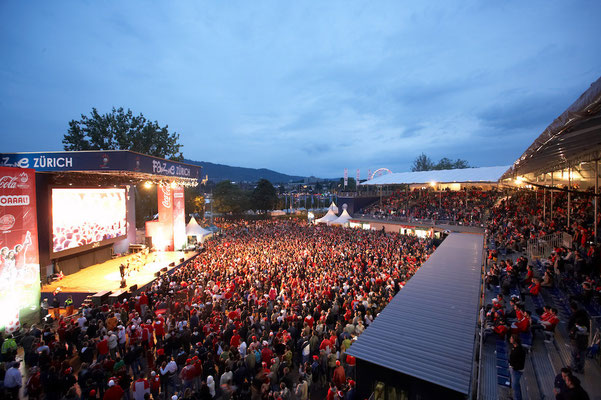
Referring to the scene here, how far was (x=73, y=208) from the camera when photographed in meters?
15.6

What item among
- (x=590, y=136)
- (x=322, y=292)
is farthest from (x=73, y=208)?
(x=590, y=136)

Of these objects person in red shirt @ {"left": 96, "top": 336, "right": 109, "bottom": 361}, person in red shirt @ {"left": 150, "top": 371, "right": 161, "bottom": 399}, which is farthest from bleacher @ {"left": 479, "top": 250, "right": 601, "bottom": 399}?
person in red shirt @ {"left": 96, "top": 336, "right": 109, "bottom": 361}

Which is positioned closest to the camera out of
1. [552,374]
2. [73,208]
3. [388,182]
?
[552,374]

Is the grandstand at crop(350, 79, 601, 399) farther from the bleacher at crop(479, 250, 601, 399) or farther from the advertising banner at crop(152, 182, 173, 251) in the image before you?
the advertising banner at crop(152, 182, 173, 251)

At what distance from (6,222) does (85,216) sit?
734 centimetres

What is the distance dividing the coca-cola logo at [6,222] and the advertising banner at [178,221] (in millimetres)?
12040

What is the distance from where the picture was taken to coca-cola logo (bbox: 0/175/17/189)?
9328 millimetres

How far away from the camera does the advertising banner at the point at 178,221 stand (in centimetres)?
2183

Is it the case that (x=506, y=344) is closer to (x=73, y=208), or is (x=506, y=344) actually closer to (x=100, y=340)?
(x=100, y=340)

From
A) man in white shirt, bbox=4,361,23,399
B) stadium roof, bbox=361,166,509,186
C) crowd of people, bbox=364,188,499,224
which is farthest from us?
stadium roof, bbox=361,166,509,186

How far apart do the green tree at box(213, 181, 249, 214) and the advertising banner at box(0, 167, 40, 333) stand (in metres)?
42.9

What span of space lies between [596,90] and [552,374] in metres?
4.98

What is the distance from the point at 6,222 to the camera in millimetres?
9500

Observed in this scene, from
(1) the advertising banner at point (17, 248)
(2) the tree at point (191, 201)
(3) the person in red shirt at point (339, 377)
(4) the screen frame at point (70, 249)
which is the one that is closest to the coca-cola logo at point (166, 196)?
(4) the screen frame at point (70, 249)
